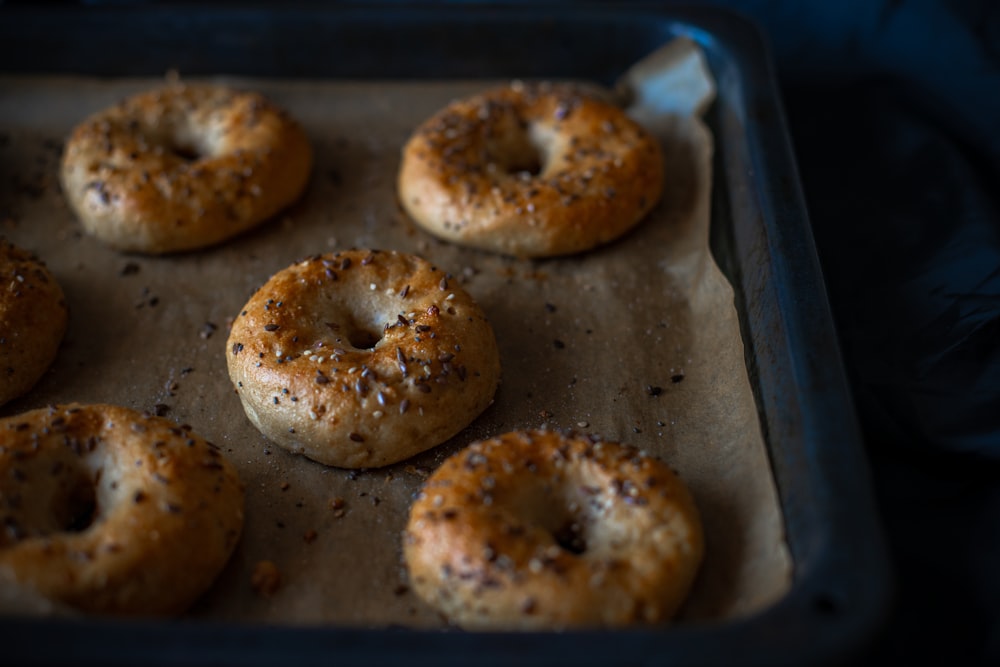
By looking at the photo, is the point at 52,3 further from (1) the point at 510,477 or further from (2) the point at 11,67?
(1) the point at 510,477

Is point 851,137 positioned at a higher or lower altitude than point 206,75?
higher

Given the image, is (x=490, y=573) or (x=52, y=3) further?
(x=52, y=3)

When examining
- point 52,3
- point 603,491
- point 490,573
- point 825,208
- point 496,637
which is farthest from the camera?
point 52,3

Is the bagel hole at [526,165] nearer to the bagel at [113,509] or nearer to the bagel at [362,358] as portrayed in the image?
the bagel at [362,358]

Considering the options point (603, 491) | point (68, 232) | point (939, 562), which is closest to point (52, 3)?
point (68, 232)

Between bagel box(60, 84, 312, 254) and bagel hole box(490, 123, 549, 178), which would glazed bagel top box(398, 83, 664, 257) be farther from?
bagel box(60, 84, 312, 254)

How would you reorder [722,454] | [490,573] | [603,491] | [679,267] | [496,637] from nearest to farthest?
1. [496,637]
2. [490,573]
3. [603,491]
4. [722,454]
5. [679,267]
